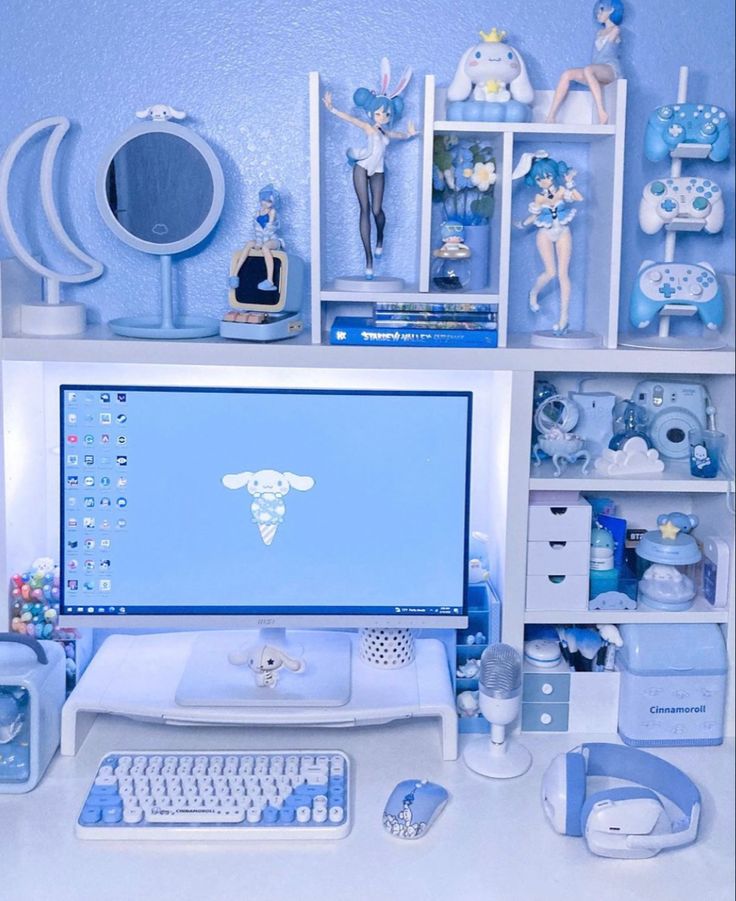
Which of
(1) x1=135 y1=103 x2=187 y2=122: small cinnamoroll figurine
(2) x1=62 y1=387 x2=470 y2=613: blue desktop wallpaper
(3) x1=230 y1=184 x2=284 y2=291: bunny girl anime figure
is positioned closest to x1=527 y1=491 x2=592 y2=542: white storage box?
(2) x1=62 y1=387 x2=470 y2=613: blue desktop wallpaper

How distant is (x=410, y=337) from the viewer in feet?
5.11

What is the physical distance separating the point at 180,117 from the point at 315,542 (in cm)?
62

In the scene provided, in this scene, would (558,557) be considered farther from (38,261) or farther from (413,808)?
(38,261)

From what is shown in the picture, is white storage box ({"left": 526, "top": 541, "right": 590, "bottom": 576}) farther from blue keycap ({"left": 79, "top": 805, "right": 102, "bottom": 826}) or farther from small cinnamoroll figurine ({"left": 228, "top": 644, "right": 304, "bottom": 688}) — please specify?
blue keycap ({"left": 79, "top": 805, "right": 102, "bottom": 826})

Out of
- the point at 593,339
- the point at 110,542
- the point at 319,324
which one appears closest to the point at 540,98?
the point at 593,339

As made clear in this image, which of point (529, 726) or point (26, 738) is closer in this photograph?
point (26, 738)

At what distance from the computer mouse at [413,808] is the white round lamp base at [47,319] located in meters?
0.76

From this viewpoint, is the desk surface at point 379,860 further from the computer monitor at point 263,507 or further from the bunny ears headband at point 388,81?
the bunny ears headband at point 388,81

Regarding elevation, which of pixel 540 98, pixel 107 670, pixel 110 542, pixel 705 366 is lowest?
pixel 107 670

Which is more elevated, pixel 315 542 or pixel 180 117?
pixel 180 117

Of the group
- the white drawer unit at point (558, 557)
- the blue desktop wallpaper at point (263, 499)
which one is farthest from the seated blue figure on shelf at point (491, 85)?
the white drawer unit at point (558, 557)

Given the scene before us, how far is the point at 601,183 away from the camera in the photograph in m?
1.65

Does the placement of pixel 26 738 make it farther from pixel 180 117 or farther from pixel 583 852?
pixel 180 117

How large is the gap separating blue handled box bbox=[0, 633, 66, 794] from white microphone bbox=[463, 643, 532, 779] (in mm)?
551
